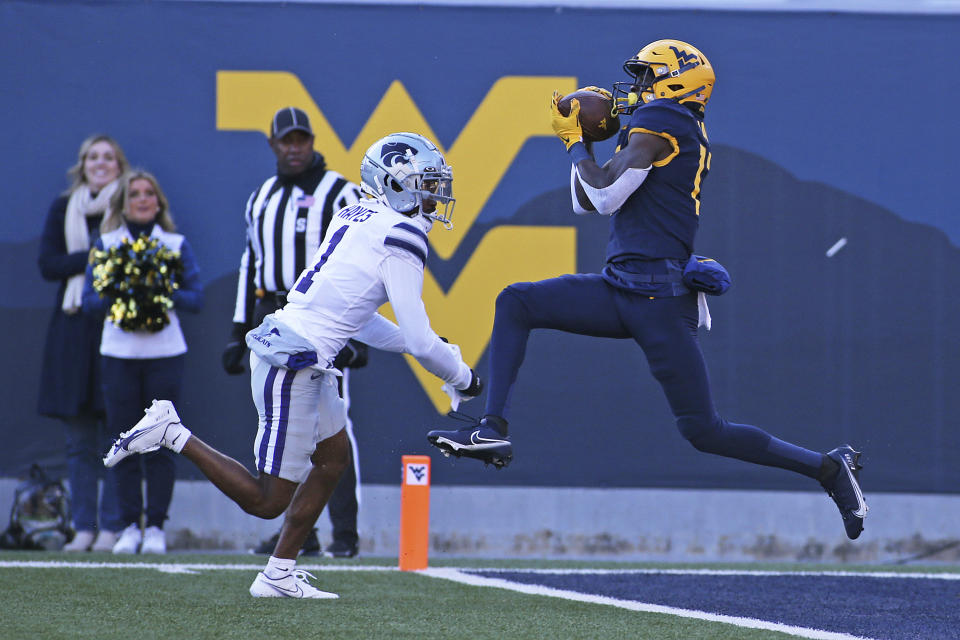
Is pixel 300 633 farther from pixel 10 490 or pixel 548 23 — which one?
pixel 548 23

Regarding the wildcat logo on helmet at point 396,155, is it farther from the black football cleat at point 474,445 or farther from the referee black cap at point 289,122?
the referee black cap at point 289,122

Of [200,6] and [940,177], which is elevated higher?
[200,6]

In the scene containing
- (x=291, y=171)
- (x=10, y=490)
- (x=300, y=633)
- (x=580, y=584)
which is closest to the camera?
(x=300, y=633)

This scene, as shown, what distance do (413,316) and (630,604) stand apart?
150 cm

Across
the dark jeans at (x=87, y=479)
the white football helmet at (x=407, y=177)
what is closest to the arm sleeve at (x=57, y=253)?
the dark jeans at (x=87, y=479)

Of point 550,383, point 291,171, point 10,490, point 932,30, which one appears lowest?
point 10,490

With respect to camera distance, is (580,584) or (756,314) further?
(756,314)

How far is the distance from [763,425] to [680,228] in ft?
9.66

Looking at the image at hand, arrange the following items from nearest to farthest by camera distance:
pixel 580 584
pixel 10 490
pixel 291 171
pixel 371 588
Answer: pixel 371 588 < pixel 580 584 < pixel 291 171 < pixel 10 490

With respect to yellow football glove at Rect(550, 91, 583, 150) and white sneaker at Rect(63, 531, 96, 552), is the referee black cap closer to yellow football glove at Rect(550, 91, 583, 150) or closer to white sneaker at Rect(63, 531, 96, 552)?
yellow football glove at Rect(550, 91, 583, 150)

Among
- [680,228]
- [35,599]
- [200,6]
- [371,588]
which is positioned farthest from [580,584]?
[200,6]

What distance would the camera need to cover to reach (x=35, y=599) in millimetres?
4930

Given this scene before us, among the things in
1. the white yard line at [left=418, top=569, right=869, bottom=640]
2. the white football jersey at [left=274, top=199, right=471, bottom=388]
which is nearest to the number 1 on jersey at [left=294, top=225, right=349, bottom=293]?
the white football jersey at [left=274, top=199, right=471, bottom=388]

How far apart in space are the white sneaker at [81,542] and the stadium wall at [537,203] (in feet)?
1.72
